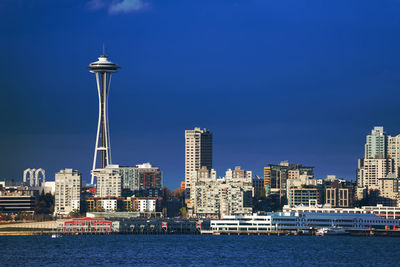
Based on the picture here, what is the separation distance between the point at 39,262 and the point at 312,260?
3583 cm

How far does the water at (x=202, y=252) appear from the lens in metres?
131

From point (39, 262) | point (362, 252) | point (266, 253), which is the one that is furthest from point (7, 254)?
point (362, 252)

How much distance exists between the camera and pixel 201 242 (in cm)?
18188

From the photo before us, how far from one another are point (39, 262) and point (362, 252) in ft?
168

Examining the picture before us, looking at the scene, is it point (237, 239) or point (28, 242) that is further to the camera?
point (237, 239)

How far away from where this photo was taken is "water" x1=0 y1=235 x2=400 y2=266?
5164 inches

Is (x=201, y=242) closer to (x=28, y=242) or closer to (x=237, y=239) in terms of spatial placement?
(x=237, y=239)

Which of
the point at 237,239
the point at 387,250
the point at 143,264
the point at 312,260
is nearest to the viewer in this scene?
the point at 143,264

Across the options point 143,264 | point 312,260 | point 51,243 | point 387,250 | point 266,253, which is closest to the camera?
point 143,264

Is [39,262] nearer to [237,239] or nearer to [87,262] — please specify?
[87,262]

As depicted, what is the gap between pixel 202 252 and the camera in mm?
150250

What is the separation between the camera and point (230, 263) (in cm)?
13000

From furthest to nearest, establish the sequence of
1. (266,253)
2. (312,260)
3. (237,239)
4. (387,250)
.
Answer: (237,239)
(387,250)
(266,253)
(312,260)

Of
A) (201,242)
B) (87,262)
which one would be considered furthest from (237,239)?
(87,262)
